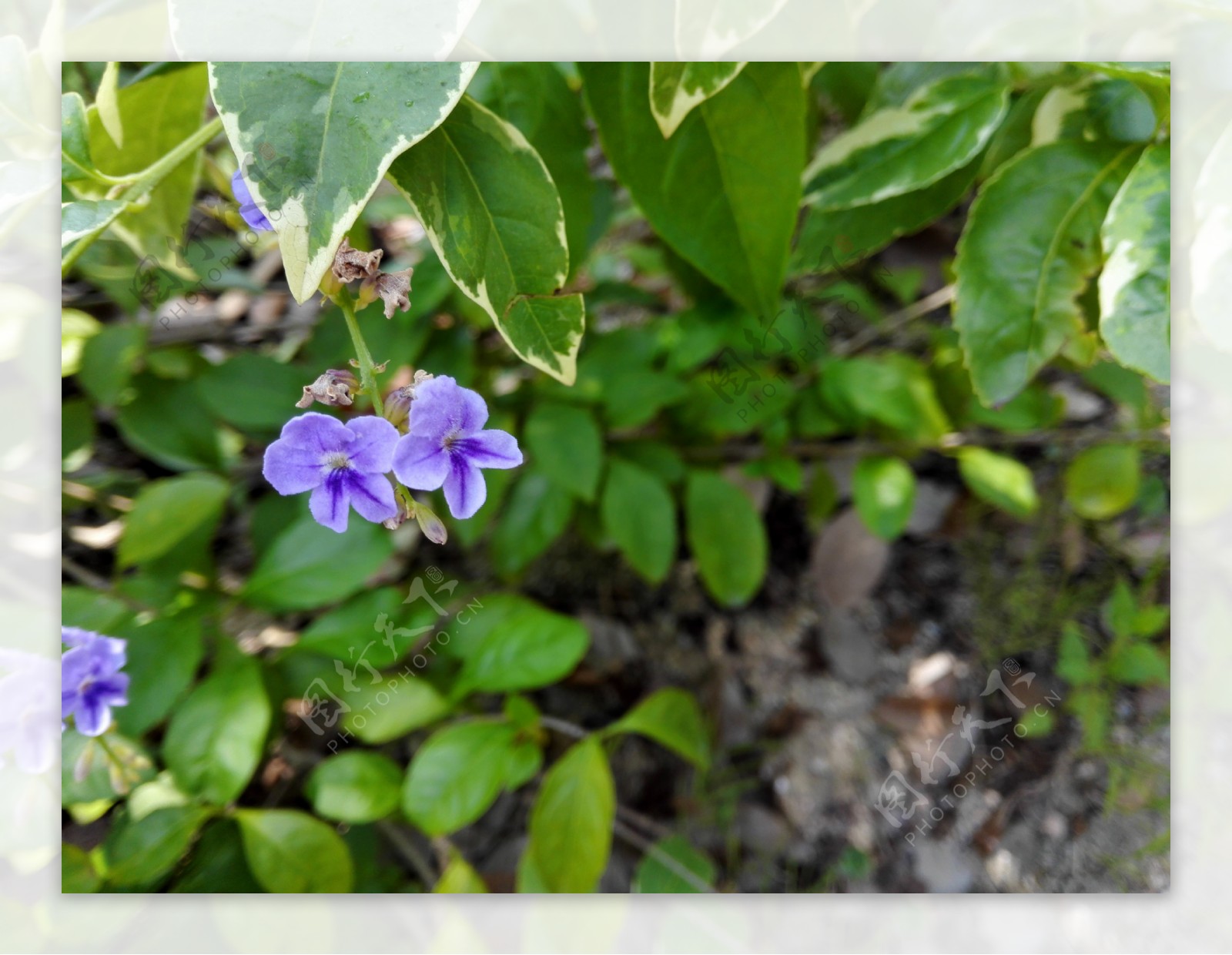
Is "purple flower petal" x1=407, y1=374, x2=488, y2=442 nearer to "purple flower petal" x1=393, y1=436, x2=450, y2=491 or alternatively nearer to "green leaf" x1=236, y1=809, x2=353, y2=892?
"purple flower petal" x1=393, y1=436, x2=450, y2=491

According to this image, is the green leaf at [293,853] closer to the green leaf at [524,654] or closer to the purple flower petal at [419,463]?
the green leaf at [524,654]

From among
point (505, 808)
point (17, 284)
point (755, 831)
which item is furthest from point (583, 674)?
point (17, 284)

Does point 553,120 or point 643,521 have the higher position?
point 553,120

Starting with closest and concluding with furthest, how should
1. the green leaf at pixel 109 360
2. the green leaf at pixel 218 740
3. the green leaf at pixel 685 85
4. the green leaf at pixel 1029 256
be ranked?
1. the green leaf at pixel 685 85
2. the green leaf at pixel 1029 256
3. the green leaf at pixel 218 740
4. the green leaf at pixel 109 360

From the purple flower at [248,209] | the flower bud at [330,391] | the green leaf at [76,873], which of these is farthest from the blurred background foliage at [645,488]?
the flower bud at [330,391]

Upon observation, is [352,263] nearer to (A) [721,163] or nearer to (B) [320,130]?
(B) [320,130]

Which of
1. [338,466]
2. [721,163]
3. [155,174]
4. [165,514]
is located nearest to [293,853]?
[165,514]
